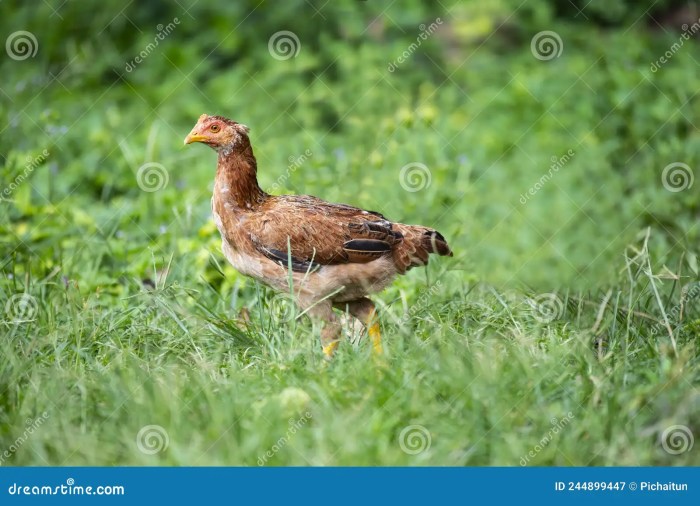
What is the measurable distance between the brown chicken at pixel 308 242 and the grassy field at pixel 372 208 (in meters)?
0.21

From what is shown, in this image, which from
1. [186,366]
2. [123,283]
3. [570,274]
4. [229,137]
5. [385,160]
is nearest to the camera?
[186,366]

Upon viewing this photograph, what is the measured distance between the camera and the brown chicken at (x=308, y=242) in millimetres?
5062

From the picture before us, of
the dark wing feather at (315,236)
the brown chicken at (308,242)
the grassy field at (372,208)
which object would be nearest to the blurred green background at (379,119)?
the grassy field at (372,208)

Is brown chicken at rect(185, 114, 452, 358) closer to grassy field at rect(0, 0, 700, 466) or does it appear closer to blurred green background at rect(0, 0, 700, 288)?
grassy field at rect(0, 0, 700, 466)

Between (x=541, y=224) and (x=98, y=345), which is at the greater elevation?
(x=541, y=224)

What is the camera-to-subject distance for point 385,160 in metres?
8.06

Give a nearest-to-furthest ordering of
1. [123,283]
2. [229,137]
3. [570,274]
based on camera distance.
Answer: [229,137] < [123,283] < [570,274]

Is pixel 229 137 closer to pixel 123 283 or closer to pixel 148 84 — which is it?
pixel 123 283

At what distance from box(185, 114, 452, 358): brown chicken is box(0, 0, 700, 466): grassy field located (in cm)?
21

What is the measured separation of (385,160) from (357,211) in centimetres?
283

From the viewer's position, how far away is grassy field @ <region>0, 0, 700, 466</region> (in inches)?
163

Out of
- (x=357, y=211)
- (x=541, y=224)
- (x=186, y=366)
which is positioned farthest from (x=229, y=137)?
(x=541, y=224)

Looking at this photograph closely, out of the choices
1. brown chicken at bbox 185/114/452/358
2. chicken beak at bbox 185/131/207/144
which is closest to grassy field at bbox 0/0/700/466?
brown chicken at bbox 185/114/452/358
